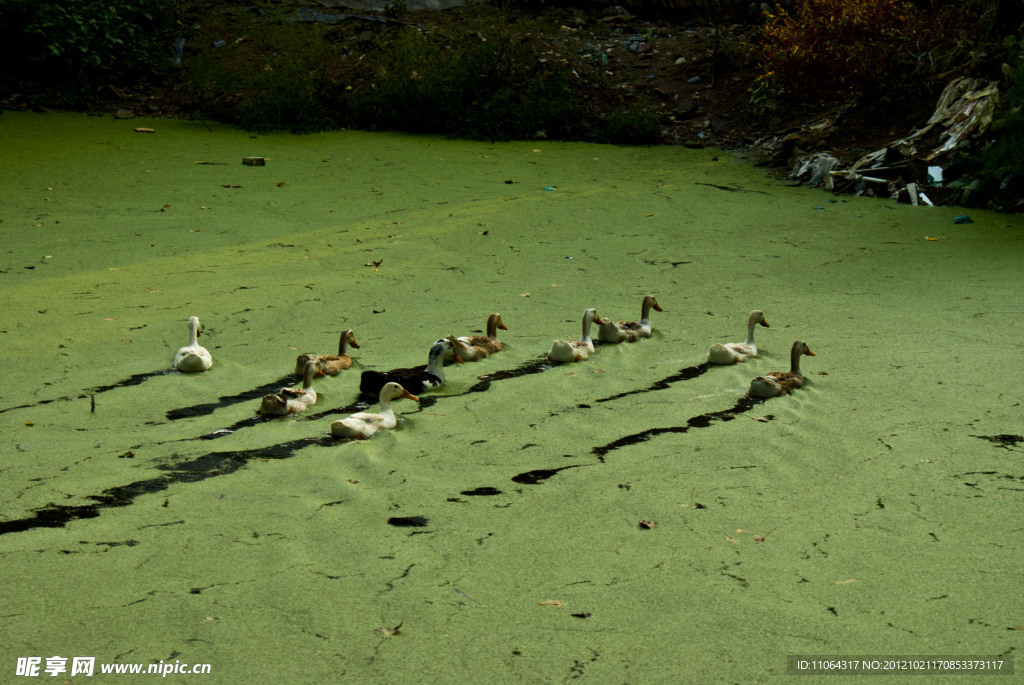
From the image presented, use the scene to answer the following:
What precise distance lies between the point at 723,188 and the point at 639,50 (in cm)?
391

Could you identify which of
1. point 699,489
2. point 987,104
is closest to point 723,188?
point 987,104

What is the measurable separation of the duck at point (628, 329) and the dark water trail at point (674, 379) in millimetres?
464

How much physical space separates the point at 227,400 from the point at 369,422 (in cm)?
82

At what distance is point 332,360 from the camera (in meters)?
4.33

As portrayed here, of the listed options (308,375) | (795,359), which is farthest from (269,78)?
(795,359)

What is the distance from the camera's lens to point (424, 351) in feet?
15.4

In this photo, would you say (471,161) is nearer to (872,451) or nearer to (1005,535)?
(872,451)

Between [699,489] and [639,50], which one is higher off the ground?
[639,50]

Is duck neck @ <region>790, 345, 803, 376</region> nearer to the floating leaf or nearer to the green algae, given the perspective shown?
the green algae

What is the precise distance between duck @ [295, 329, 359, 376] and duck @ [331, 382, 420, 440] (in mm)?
553

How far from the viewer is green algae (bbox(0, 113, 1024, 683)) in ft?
7.66

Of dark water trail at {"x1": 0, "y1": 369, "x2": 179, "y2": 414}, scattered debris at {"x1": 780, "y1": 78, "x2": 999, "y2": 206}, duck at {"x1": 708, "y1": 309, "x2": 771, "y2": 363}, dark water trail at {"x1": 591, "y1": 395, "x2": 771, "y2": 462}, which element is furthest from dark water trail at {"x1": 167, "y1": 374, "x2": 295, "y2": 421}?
scattered debris at {"x1": 780, "y1": 78, "x2": 999, "y2": 206}

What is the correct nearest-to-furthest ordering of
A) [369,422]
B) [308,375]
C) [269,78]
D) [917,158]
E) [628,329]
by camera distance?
[369,422] < [308,375] < [628,329] < [917,158] < [269,78]

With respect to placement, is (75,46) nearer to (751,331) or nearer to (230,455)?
(230,455)
